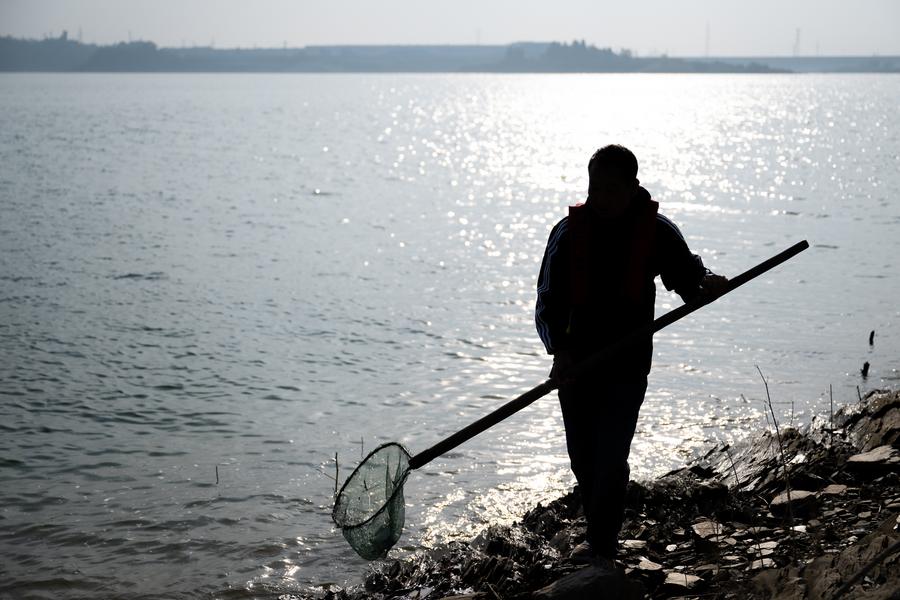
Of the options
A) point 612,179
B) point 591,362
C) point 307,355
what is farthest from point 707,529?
point 307,355

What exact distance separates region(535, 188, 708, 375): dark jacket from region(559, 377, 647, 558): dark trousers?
0.41ft

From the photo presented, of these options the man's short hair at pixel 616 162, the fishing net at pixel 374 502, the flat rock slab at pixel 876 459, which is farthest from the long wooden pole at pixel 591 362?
the flat rock slab at pixel 876 459

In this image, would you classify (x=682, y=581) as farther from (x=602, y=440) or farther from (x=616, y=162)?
(x=616, y=162)

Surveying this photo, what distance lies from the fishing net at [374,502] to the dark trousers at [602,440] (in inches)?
46.9

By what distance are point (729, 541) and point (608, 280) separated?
A: 192 cm

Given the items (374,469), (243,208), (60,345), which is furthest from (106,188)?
(374,469)

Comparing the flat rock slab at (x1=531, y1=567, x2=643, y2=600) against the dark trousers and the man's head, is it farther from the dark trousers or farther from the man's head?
the man's head

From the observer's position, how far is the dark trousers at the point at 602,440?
4.84 meters

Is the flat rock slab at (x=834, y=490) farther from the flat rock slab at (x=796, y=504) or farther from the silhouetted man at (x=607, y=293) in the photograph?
the silhouetted man at (x=607, y=293)

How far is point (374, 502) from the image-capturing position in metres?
5.98

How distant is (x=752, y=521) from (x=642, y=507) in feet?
2.48

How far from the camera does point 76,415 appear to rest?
10977mm

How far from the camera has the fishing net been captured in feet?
19.2

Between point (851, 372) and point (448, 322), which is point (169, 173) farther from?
point (851, 372)
